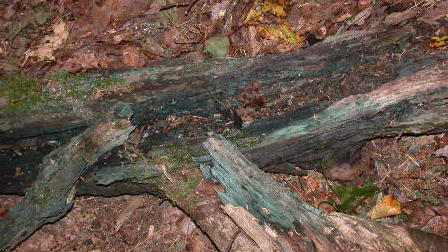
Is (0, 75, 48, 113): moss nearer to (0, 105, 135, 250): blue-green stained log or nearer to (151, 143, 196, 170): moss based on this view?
(0, 105, 135, 250): blue-green stained log

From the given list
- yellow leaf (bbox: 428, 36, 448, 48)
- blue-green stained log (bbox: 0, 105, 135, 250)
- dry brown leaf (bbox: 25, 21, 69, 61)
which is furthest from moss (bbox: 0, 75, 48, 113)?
yellow leaf (bbox: 428, 36, 448, 48)

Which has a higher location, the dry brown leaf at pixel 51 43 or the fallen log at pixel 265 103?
the dry brown leaf at pixel 51 43

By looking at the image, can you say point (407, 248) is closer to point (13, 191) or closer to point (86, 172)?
point (86, 172)

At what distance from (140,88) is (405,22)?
1.88 meters

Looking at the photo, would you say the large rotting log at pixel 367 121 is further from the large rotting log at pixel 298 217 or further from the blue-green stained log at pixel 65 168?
the blue-green stained log at pixel 65 168

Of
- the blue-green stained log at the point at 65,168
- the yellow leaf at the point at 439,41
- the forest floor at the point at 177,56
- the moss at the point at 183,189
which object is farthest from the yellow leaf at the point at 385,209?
the blue-green stained log at the point at 65,168

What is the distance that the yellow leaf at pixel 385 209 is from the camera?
2.83m

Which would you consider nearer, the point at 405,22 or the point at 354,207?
the point at 405,22

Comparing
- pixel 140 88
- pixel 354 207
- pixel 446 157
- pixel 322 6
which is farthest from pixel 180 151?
pixel 446 157

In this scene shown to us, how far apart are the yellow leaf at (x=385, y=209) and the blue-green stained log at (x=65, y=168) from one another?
2.02m

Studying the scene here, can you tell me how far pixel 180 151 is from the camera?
2605 mm

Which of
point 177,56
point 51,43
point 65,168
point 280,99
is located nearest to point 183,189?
point 65,168

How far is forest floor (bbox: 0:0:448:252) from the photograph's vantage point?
2887 millimetres

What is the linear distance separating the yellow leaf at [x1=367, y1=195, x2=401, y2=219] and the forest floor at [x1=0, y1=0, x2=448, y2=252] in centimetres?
2
